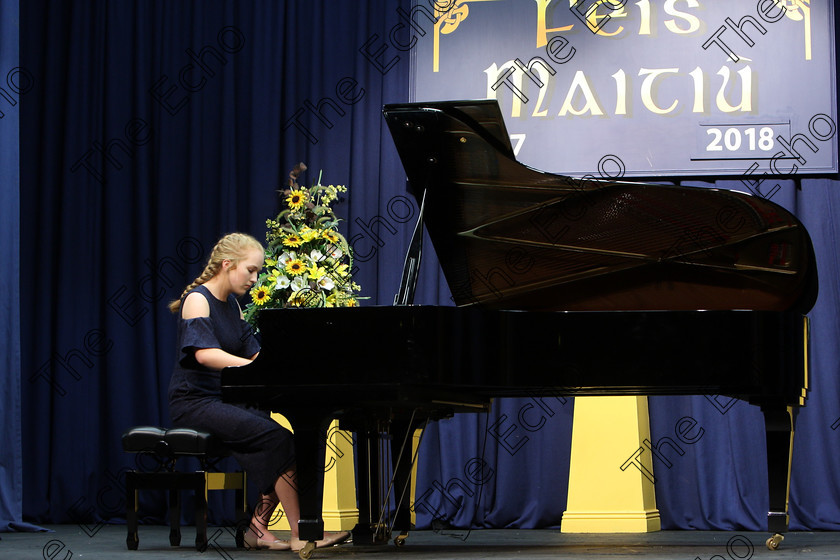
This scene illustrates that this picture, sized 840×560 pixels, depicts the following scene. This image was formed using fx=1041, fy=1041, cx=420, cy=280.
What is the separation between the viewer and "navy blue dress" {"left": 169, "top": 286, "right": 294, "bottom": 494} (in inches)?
136

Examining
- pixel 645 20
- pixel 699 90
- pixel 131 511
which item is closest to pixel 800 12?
pixel 699 90

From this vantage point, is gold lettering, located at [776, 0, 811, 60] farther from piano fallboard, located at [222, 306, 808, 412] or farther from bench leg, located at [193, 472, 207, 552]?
bench leg, located at [193, 472, 207, 552]

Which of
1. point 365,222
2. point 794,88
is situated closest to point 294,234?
point 365,222

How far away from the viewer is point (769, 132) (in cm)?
483

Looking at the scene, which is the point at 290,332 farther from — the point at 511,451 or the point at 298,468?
the point at 511,451

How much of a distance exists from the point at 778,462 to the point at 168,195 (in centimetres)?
332

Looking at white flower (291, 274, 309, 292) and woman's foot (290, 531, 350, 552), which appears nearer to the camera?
woman's foot (290, 531, 350, 552)

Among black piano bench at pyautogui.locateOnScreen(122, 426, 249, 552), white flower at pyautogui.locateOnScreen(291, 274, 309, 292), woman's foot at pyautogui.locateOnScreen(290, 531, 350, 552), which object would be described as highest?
white flower at pyautogui.locateOnScreen(291, 274, 309, 292)

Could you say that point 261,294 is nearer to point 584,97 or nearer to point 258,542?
point 258,542

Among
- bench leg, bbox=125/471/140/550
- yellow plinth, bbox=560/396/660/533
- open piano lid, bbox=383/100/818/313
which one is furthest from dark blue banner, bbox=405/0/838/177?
bench leg, bbox=125/471/140/550

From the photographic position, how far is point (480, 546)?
371 cm

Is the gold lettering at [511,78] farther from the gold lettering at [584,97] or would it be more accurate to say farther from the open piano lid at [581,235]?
the open piano lid at [581,235]

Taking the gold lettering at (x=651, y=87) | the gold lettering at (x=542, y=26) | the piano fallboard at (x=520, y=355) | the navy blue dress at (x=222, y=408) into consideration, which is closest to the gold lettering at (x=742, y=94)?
the gold lettering at (x=651, y=87)

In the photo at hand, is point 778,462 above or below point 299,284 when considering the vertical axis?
below
